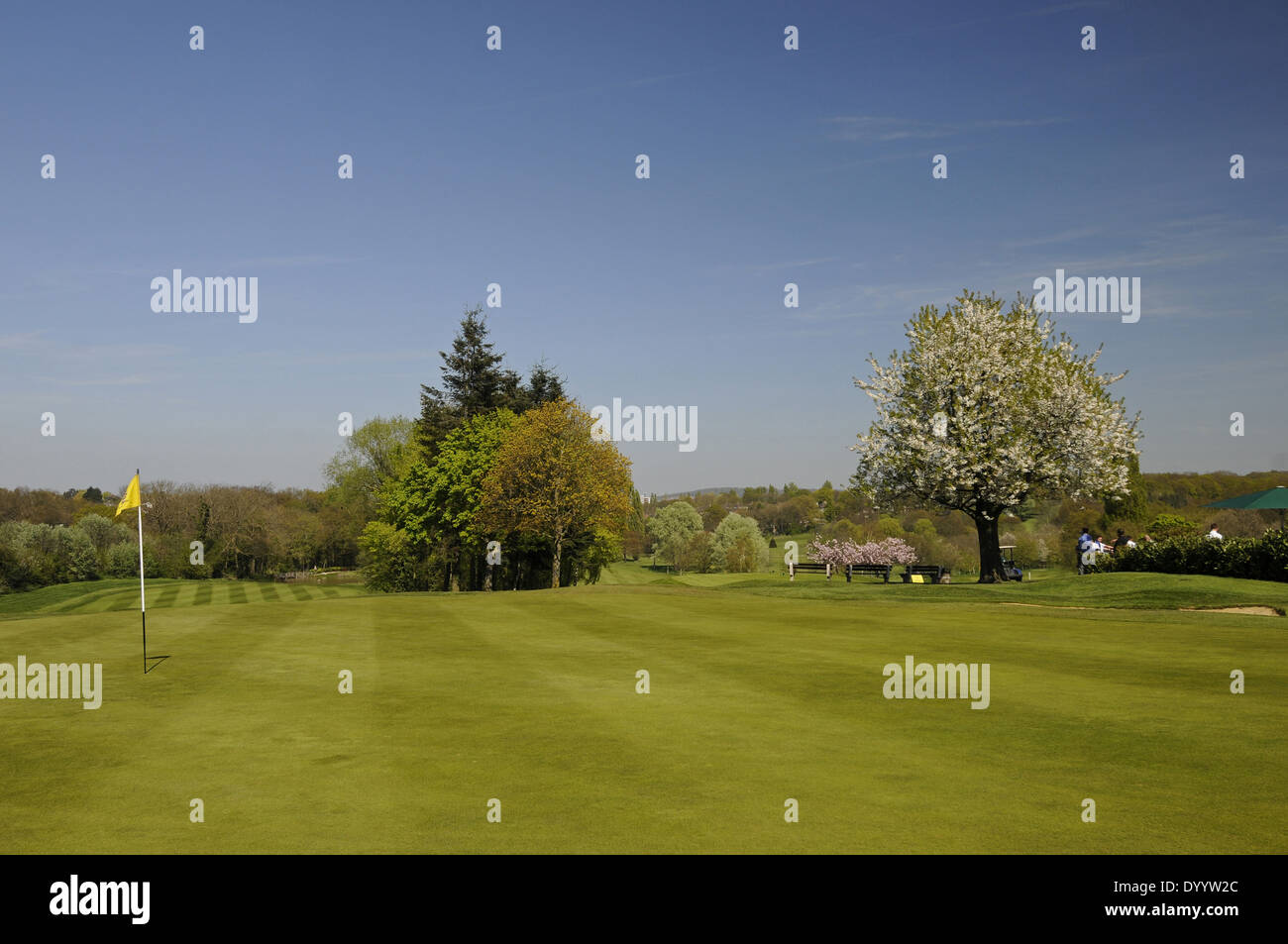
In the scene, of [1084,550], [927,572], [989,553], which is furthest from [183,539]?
[1084,550]

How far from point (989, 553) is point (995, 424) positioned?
6859 millimetres

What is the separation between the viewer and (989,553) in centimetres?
4669

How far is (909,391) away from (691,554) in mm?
102981

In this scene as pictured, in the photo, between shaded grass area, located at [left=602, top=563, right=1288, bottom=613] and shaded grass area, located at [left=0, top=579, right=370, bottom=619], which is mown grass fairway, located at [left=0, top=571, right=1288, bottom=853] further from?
shaded grass area, located at [left=0, top=579, right=370, bottom=619]

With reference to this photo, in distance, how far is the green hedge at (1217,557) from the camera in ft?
115

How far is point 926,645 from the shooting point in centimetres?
2162

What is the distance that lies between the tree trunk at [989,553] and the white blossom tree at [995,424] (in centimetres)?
6

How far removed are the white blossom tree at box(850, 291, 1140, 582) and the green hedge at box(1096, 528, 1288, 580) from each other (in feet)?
14.3

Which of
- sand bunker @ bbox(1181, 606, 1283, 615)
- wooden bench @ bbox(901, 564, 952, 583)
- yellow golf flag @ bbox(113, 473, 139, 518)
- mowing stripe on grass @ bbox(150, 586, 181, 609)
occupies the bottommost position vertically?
mowing stripe on grass @ bbox(150, 586, 181, 609)

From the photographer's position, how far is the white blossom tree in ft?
148

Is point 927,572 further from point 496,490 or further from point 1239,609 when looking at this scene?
point 496,490

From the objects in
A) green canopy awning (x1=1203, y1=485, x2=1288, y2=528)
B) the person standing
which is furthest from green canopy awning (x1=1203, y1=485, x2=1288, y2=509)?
the person standing
